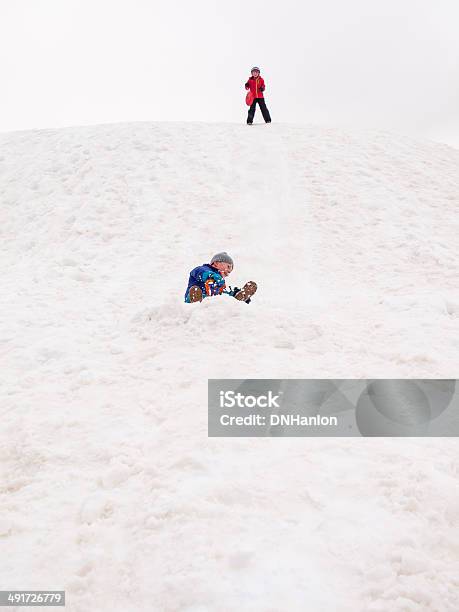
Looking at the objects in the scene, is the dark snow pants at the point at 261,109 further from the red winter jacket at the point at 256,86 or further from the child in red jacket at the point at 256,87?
the red winter jacket at the point at 256,86

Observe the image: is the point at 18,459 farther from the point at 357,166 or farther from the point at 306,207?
the point at 357,166

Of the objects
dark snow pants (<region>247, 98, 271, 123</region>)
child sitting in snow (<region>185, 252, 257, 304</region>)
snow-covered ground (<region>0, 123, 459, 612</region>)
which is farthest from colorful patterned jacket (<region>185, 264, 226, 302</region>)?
dark snow pants (<region>247, 98, 271, 123</region>)

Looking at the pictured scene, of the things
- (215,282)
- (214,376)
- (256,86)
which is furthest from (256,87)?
(214,376)

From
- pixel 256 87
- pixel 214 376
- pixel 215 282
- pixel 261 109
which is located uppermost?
pixel 256 87

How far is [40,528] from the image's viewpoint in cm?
281

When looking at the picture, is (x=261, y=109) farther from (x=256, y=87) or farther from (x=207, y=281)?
(x=207, y=281)

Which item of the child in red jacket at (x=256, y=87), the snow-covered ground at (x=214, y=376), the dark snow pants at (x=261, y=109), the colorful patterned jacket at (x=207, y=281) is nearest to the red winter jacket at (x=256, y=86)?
the child in red jacket at (x=256, y=87)

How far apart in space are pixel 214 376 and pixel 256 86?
1485 centimetres

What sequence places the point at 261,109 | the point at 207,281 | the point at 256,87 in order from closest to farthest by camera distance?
the point at 207,281
the point at 256,87
the point at 261,109

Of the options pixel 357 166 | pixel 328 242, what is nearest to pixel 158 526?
pixel 328 242

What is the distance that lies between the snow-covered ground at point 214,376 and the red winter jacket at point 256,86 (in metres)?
5.95

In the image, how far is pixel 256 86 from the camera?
1625 centimetres

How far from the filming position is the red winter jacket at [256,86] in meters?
16.2

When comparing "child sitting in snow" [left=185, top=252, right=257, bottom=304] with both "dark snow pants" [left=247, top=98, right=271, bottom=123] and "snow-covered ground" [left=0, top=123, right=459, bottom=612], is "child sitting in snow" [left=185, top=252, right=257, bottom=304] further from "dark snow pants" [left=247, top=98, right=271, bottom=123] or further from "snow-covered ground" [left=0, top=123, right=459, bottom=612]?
"dark snow pants" [left=247, top=98, right=271, bottom=123]
